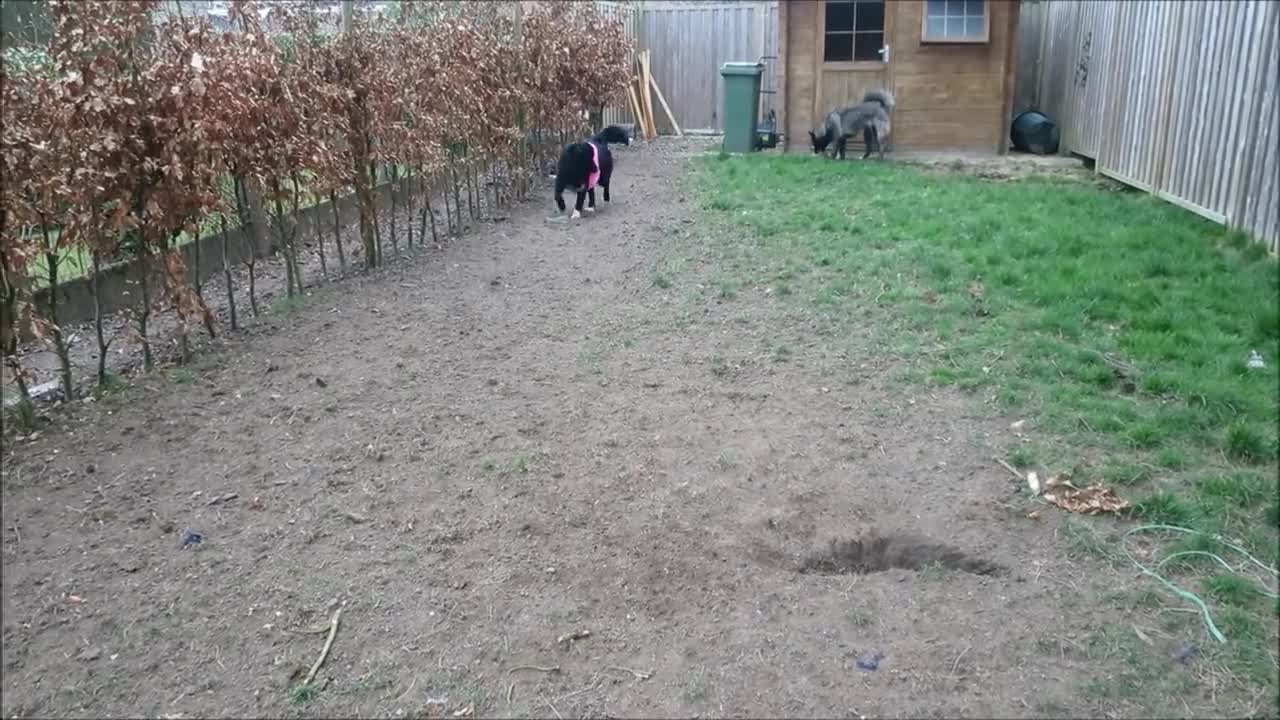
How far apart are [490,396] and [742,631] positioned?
92.5 inches

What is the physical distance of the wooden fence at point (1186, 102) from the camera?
704 centimetres

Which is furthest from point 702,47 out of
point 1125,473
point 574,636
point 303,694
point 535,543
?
point 303,694

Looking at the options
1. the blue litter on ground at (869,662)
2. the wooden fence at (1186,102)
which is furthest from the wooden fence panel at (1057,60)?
the blue litter on ground at (869,662)

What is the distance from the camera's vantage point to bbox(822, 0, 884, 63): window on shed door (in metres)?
13.7

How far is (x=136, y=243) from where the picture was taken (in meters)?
5.10

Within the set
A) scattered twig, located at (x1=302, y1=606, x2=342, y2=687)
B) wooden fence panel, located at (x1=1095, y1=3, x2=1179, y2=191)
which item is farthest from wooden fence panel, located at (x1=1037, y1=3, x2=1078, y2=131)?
scattered twig, located at (x1=302, y1=606, x2=342, y2=687)

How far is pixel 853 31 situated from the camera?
13.9 meters

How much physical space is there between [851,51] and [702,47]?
4.13 meters

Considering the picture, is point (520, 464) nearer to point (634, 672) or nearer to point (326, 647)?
point (326, 647)

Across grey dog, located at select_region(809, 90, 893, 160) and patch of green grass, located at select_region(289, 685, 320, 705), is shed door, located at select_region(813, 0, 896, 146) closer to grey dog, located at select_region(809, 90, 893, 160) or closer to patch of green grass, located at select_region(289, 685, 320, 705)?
grey dog, located at select_region(809, 90, 893, 160)

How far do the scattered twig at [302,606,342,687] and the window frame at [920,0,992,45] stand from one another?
12656mm

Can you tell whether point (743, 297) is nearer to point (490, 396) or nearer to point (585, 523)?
point (490, 396)

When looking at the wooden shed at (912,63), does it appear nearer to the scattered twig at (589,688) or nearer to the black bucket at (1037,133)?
the black bucket at (1037,133)

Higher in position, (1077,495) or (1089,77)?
(1089,77)
